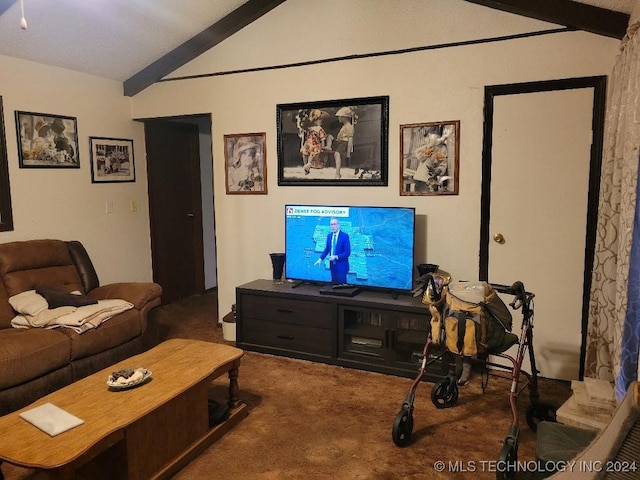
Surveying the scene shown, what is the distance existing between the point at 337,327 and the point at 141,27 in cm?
291

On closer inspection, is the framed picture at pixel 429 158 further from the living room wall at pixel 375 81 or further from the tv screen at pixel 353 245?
the tv screen at pixel 353 245

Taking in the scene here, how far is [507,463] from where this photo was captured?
2111mm

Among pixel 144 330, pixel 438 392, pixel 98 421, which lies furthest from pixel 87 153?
pixel 438 392

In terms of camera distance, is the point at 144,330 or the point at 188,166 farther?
the point at 188,166

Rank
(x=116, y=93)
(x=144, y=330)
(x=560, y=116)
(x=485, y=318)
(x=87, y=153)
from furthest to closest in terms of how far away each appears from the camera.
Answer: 1. (x=116, y=93)
2. (x=87, y=153)
3. (x=144, y=330)
4. (x=560, y=116)
5. (x=485, y=318)

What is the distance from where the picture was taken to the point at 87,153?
14.4 feet

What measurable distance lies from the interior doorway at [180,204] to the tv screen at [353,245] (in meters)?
1.94

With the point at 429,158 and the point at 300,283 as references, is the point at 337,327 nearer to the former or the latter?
the point at 300,283

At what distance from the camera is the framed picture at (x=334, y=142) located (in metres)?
3.78

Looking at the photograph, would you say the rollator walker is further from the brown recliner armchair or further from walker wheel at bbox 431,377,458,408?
the brown recliner armchair

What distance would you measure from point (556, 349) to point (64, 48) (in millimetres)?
4452

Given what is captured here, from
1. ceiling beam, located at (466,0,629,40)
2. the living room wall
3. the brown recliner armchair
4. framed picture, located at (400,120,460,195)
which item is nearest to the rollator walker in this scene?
the living room wall

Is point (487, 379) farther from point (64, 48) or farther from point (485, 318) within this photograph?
point (64, 48)

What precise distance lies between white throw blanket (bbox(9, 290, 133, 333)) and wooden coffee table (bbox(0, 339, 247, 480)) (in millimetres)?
768
